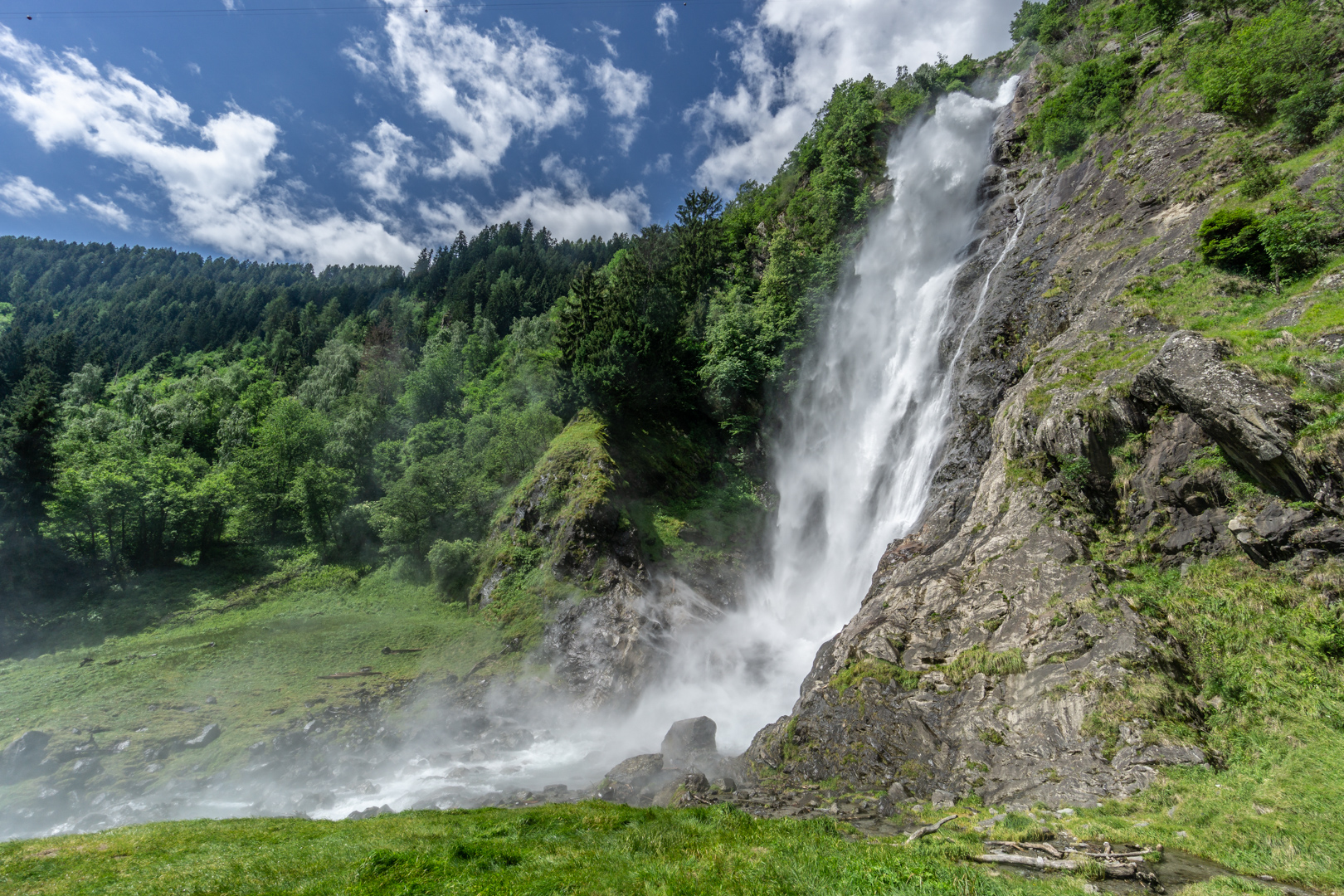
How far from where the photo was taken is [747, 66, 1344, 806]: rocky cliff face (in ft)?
36.8

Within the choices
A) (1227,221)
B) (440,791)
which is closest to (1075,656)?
(1227,221)

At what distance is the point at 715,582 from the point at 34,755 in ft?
96.0

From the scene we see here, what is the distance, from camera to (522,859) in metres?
8.50

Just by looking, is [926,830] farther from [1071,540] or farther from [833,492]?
[833,492]

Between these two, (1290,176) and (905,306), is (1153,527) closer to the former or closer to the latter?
(1290,176)

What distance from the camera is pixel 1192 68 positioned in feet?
84.8

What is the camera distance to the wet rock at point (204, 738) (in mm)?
21641

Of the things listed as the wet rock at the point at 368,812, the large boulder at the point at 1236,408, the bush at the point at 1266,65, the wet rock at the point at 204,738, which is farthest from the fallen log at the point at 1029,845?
the wet rock at the point at 204,738

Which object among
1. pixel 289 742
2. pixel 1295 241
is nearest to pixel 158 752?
pixel 289 742

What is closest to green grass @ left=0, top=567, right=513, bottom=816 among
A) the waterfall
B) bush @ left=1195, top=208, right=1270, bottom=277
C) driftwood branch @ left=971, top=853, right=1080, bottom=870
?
the waterfall

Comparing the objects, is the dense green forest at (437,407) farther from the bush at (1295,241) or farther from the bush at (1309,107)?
the bush at (1295,241)

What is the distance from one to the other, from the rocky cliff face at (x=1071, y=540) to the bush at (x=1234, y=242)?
1508 millimetres

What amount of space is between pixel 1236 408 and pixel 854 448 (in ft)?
63.7

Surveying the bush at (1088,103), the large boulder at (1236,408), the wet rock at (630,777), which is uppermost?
the bush at (1088,103)
